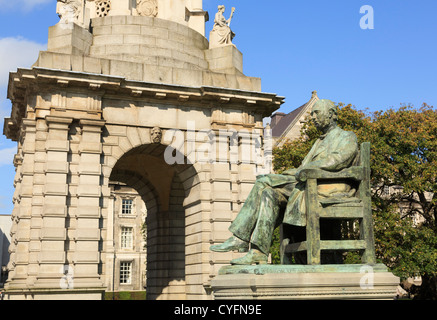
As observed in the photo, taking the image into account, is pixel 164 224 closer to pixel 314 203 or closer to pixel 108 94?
pixel 108 94

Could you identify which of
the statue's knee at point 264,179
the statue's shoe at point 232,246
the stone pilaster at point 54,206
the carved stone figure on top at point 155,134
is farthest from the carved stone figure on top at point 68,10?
the statue's shoe at point 232,246

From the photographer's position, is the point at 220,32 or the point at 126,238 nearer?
the point at 220,32

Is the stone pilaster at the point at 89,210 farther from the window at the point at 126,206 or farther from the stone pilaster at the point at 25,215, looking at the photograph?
the window at the point at 126,206

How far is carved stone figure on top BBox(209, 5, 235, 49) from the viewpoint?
857 inches

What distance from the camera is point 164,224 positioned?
24047mm

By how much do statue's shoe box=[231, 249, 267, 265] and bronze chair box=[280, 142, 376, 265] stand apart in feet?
1.97

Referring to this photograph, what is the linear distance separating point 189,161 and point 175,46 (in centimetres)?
491

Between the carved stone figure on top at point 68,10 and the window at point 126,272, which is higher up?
the carved stone figure on top at point 68,10

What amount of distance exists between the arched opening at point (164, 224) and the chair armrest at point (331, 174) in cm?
1533

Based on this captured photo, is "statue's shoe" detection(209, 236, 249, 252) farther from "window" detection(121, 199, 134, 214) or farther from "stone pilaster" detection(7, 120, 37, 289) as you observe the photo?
"window" detection(121, 199, 134, 214)

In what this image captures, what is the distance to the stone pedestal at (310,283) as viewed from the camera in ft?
23.0

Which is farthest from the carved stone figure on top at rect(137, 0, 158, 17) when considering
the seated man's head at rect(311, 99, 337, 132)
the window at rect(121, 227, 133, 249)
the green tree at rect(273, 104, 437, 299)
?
the window at rect(121, 227, 133, 249)

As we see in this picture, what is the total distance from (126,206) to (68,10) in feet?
130

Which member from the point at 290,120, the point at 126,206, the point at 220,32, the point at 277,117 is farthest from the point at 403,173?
the point at 126,206
